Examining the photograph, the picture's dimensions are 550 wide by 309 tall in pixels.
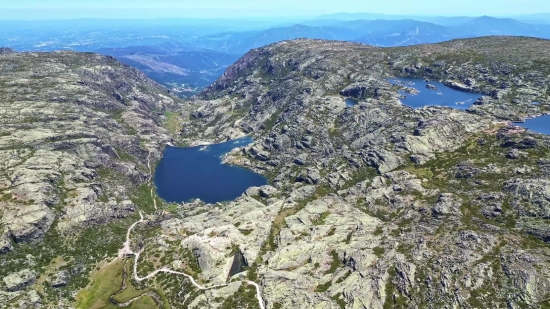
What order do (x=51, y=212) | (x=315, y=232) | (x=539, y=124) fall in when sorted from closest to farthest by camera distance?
(x=315, y=232) < (x=51, y=212) < (x=539, y=124)

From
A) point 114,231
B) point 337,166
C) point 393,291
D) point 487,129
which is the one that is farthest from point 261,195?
point 487,129

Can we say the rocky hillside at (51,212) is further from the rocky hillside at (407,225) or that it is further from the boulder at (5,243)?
the rocky hillside at (407,225)

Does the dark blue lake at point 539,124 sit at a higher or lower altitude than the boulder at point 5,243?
higher

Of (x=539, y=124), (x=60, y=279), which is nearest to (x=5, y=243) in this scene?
(x=60, y=279)

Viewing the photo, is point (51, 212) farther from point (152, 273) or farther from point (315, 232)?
point (315, 232)

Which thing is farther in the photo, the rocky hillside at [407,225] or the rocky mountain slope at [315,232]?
the rocky mountain slope at [315,232]

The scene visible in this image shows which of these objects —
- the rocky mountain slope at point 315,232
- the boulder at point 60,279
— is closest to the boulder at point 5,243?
the rocky mountain slope at point 315,232

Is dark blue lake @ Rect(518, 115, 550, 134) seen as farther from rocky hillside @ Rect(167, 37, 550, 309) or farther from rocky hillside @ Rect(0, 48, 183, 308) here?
rocky hillside @ Rect(0, 48, 183, 308)

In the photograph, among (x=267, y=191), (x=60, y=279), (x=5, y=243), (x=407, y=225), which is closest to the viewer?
(x=60, y=279)

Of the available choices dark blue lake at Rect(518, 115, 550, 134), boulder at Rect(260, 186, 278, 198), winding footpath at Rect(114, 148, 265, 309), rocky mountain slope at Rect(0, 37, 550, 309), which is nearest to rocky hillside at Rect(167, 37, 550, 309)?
rocky mountain slope at Rect(0, 37, 550, 309)
